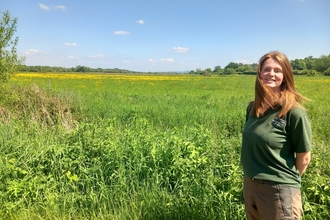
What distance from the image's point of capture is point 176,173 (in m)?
3.42

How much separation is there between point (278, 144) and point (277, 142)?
0.02 meters

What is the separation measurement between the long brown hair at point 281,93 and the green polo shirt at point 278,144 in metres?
0.05

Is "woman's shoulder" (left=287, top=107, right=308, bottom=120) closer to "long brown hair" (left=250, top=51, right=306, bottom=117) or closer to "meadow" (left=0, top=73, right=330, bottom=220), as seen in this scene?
"long brown hair" (left=250, top=51, right=306, bottom=117)

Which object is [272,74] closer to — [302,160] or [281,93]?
[281,93]

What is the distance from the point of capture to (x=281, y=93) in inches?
72.9

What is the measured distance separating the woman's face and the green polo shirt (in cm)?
19

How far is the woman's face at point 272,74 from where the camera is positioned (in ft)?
5.96

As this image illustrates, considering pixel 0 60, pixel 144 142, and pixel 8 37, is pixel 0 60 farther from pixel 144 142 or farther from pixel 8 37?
pixel 144 142

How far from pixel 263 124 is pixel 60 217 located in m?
2.63

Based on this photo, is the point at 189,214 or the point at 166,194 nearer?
the point at 189,214

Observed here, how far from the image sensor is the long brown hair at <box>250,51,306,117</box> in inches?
69.3

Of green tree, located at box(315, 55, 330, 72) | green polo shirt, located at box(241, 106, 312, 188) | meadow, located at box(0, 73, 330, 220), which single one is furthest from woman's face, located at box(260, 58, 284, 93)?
green tree, located at box(315, 55, 330, 72)

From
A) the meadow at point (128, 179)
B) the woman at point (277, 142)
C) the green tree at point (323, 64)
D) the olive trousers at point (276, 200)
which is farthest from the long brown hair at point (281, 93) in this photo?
the green tree at point (323, 64)

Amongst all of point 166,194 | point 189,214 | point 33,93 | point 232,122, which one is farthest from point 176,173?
point 33,93
